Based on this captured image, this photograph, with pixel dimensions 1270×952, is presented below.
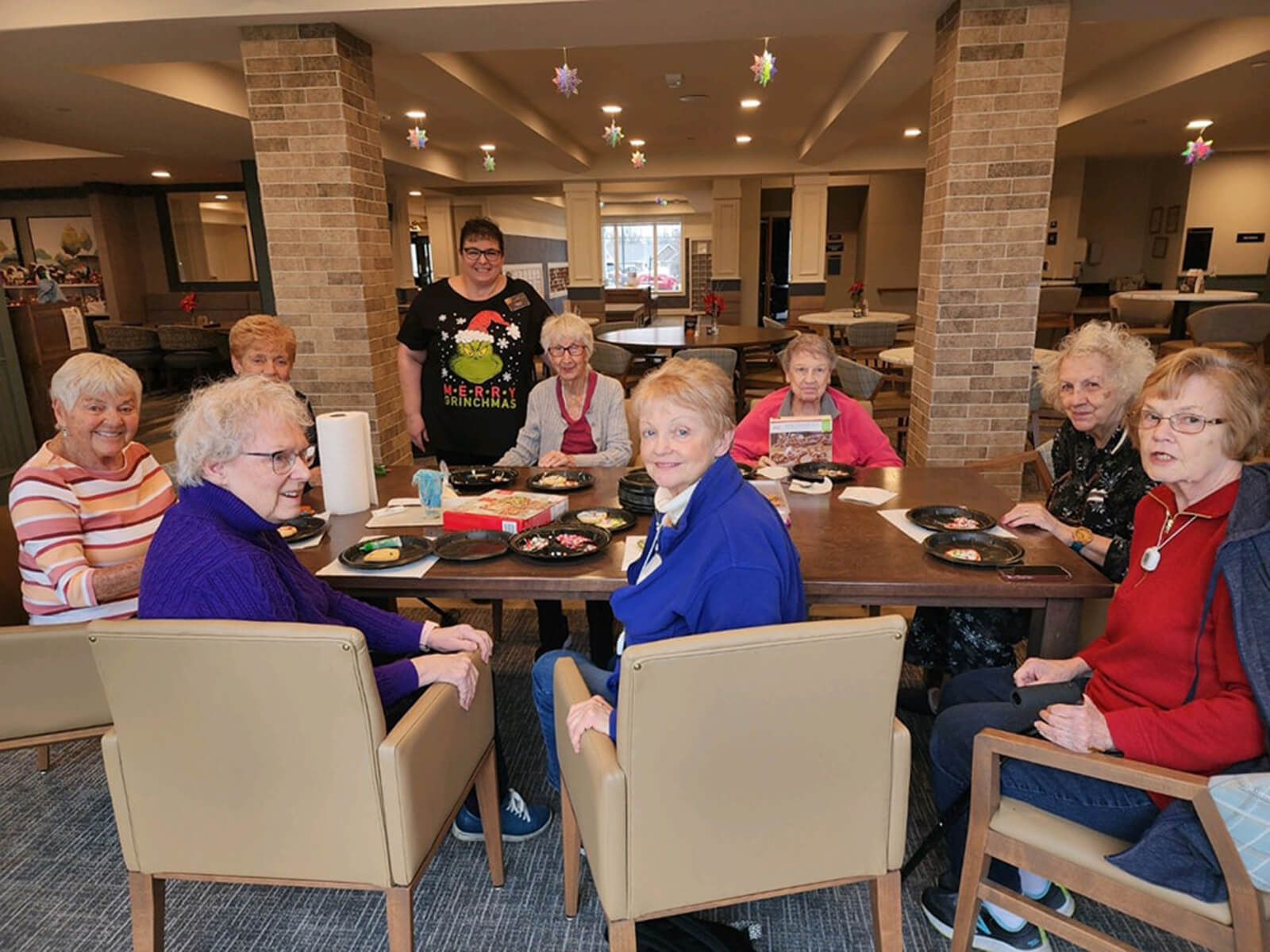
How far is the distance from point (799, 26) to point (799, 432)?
2874 mm

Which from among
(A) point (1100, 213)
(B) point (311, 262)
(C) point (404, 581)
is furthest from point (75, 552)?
(A) point (1100, 213)

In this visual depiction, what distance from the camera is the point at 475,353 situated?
131 inches

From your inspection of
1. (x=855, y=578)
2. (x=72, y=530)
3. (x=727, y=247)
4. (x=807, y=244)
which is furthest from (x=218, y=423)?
(x=727, y=247)

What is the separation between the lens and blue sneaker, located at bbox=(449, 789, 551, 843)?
2.08 metres

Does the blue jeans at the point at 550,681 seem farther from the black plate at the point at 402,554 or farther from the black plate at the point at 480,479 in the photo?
the black plate at the point at 480,479

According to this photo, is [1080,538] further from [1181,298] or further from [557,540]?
[1181,298]

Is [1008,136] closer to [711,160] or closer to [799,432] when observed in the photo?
[799,432]

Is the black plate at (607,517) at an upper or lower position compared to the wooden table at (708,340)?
lower

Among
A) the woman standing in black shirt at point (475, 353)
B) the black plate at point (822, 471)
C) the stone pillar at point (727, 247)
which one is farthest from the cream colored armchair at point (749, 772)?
the stone pillar at point (727, 247)

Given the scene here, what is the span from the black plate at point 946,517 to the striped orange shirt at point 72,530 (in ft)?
6.99

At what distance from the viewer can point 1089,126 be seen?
26.1 feet

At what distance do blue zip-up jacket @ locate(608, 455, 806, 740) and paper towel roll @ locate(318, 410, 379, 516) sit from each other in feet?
3.97

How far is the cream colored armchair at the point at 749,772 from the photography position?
4.09 feet

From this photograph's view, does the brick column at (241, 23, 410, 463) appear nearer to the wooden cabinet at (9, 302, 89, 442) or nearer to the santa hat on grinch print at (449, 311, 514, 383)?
the santa hat on grinch print at (449, 311, 514, 383)
